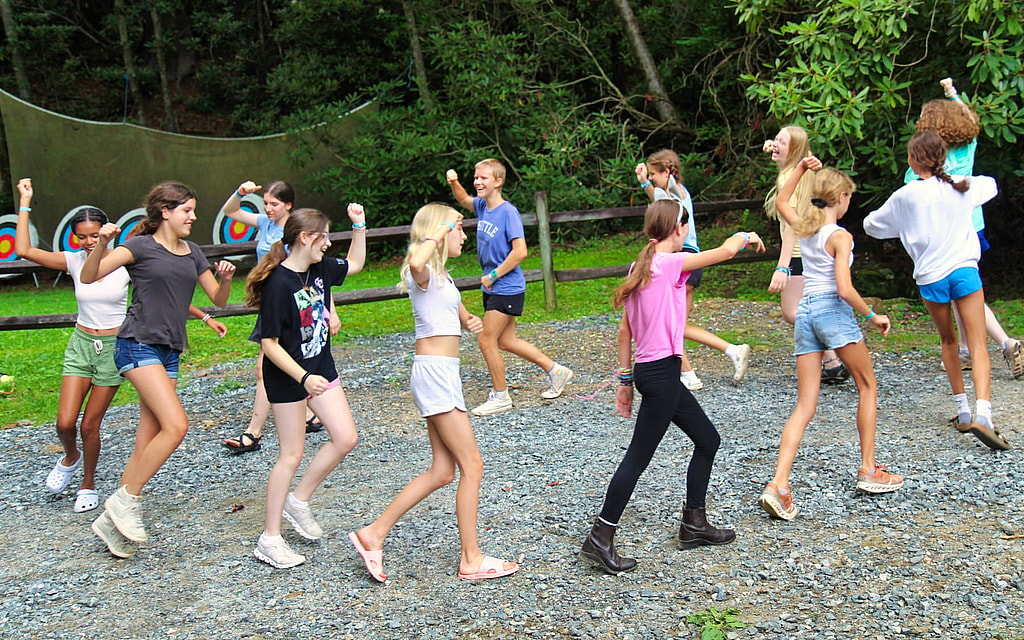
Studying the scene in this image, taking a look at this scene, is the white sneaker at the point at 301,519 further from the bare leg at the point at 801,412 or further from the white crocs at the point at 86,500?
the bare leg at the point at 801,412

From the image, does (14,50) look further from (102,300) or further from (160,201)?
(160,201)

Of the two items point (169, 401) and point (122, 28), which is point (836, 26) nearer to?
point (169, 401)

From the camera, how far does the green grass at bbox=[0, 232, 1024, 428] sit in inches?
314

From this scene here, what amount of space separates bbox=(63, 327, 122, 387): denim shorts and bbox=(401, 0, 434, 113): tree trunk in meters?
11.8

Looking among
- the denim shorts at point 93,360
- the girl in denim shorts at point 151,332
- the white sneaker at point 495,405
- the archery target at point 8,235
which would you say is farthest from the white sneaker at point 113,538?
the archery target at point 8,235

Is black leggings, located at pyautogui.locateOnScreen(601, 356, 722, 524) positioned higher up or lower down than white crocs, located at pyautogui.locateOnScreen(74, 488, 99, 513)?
higher up

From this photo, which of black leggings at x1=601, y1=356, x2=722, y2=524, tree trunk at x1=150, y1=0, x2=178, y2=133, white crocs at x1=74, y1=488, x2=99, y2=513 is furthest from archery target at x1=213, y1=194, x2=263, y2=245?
black leggings at x1=601, y1=356, x2=722, y2=524

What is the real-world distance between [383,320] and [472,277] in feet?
4.38

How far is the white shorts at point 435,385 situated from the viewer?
12.6 ft

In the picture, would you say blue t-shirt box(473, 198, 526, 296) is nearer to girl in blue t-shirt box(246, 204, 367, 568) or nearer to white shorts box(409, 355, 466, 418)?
girl in blue t-shirt box(246, 204, 367, 568)

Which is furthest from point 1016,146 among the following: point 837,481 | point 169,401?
point 169,401

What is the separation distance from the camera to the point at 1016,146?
9.05m

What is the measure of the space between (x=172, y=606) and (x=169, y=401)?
3.29 feet

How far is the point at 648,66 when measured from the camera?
15.6m
